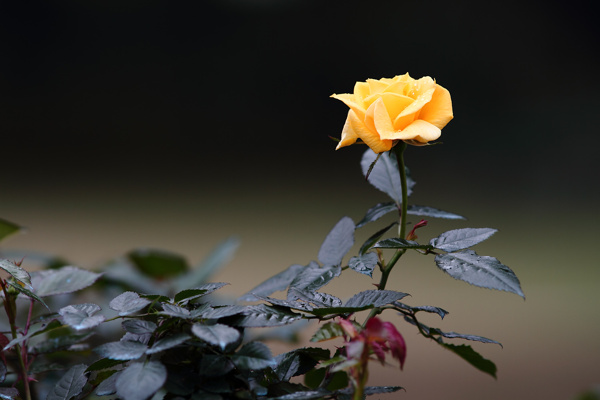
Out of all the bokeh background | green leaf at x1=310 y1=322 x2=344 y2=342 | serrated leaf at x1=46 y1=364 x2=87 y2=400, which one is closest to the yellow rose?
green leaf at x1=310 y1=322 x2=344 y2=342

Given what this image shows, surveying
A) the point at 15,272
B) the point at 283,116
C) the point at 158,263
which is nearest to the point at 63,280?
the point at 15,272

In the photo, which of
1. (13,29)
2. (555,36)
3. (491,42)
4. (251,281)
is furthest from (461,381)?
(13,29)

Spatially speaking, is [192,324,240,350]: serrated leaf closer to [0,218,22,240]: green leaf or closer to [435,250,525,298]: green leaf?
[435,250,525,298]: green leaf

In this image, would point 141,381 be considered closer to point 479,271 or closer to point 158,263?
point 479,271

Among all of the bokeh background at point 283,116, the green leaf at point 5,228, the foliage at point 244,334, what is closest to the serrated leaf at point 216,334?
the foliage at point 244,334

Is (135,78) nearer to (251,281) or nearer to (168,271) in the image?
(251,281)

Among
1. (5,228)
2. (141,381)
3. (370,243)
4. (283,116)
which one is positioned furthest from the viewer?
(283,116)
